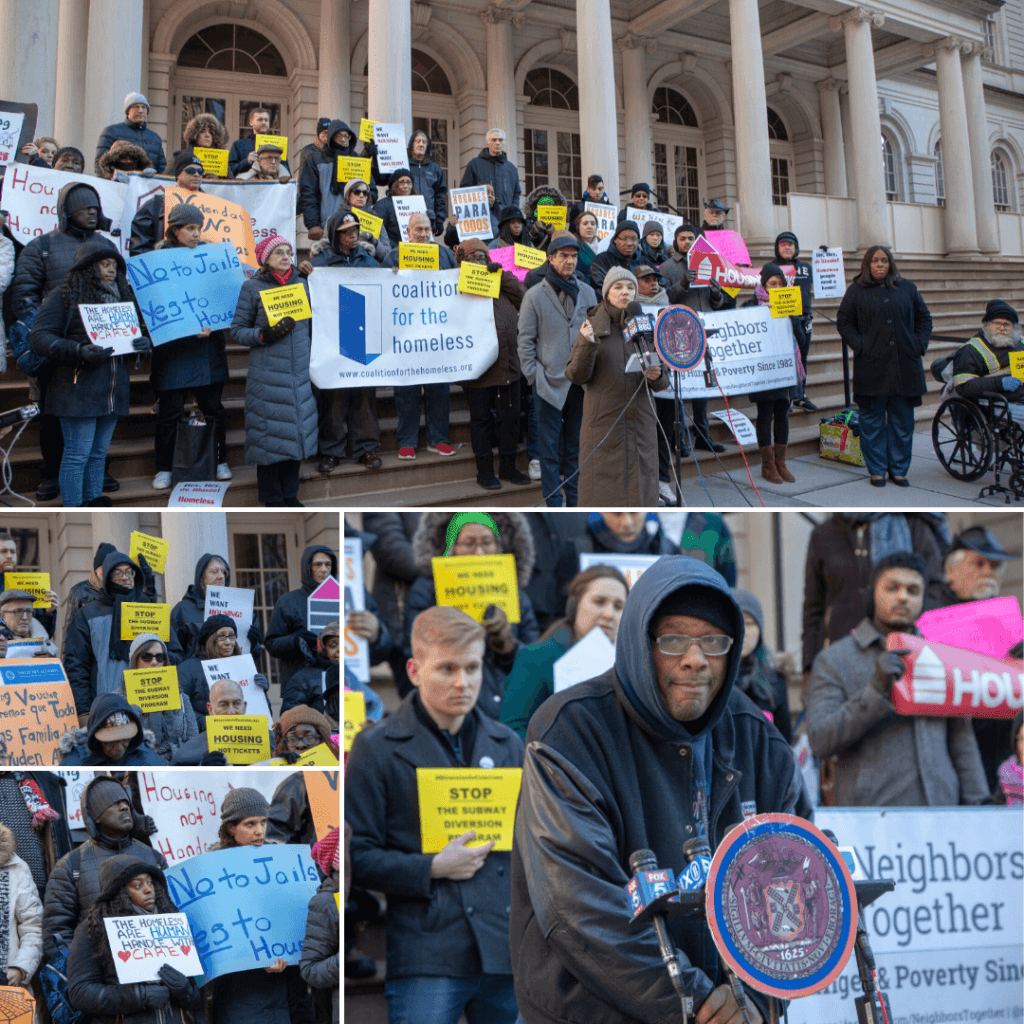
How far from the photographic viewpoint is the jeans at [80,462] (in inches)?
229

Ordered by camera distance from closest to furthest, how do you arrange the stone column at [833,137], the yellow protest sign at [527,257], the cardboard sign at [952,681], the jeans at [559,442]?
the cardboard sign at [952,681] < the jeans at [559,442] < the yellow protest sign at [527,257] < the stone column at [833,137]

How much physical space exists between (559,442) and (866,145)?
548 inches

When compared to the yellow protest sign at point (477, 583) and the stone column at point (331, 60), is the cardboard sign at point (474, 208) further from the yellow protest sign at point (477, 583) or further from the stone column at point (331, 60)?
the stone column at point (331, 60)

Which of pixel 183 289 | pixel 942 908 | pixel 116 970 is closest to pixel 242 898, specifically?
pixel 116 970

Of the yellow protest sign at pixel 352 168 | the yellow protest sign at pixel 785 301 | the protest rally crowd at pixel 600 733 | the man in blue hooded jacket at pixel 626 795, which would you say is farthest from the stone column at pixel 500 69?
the man in blue hooded jacket at pixel 626 795

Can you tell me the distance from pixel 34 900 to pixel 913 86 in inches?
1101

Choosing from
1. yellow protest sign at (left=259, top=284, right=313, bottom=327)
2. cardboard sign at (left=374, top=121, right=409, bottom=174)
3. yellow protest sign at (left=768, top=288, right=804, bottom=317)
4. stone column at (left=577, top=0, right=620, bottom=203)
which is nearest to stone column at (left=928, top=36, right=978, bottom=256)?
stone column at (left=577, top=0, right=620, bottom=203)

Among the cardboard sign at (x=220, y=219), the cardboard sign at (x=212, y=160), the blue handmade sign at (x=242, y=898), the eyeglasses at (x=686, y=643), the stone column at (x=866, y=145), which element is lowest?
the blue handmade sign at (x=242, y=898)

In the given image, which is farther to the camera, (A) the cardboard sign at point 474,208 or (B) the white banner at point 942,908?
(A) the cardboard sign at point 474,208

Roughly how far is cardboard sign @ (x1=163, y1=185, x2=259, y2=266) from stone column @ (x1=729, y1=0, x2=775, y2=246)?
9814 mm

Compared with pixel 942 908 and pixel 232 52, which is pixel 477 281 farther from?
pixel 232 52

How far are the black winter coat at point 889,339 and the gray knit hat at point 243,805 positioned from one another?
5.97 m

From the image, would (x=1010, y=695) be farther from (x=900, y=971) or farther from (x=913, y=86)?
(x=913, y=86)

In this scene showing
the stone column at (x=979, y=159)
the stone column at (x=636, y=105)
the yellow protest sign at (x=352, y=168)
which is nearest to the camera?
the yellow protest sign at (x=352, y=168)
